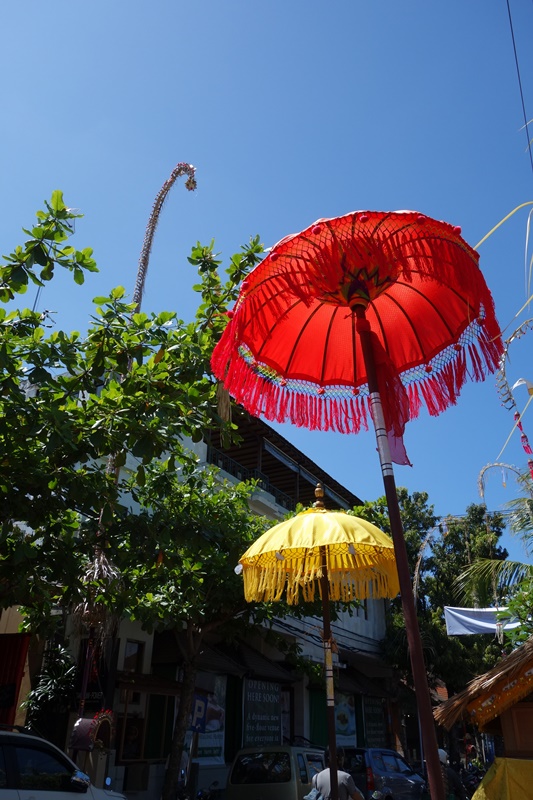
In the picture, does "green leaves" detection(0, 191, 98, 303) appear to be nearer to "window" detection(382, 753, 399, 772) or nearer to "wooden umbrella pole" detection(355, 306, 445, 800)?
"wooden umbrella pole" detection(355, 306, 445, 800)

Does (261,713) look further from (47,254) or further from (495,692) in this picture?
(47,254)

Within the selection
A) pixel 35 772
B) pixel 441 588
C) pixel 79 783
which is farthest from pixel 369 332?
pixel 441 588

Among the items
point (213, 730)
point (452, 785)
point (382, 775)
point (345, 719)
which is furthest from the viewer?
point (345, 719)

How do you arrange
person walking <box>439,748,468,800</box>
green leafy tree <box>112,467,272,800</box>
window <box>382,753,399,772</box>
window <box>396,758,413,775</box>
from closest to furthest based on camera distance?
green leafy tree <box>112,467,272,800</box> → person walking <box>439,748,468,800</box> → window <box>382,753,399,772</box> → window <box>396,758,413,775</box>

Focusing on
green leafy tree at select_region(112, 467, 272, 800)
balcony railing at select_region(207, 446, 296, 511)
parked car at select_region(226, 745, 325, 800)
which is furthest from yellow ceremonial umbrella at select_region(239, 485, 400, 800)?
balcony railing at select_region(207, 446, 296, 511)

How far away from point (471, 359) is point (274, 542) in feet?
10.1

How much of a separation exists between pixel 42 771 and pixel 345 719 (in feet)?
60.0

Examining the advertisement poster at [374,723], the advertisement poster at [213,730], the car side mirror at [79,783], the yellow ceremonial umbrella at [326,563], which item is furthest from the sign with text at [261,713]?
the yellow ceremonial umbrella at [326,563]

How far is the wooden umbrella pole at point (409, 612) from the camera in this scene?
8.02ft

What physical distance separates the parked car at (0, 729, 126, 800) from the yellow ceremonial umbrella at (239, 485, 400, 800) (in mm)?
2893

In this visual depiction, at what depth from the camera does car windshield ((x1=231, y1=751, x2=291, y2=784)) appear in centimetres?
1053

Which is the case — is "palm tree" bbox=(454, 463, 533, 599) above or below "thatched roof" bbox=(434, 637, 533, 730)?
above

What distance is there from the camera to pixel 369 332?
10.9 ft

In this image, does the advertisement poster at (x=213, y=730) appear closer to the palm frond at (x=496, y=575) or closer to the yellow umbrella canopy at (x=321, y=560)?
the palm frond at (x=496, y=575)
